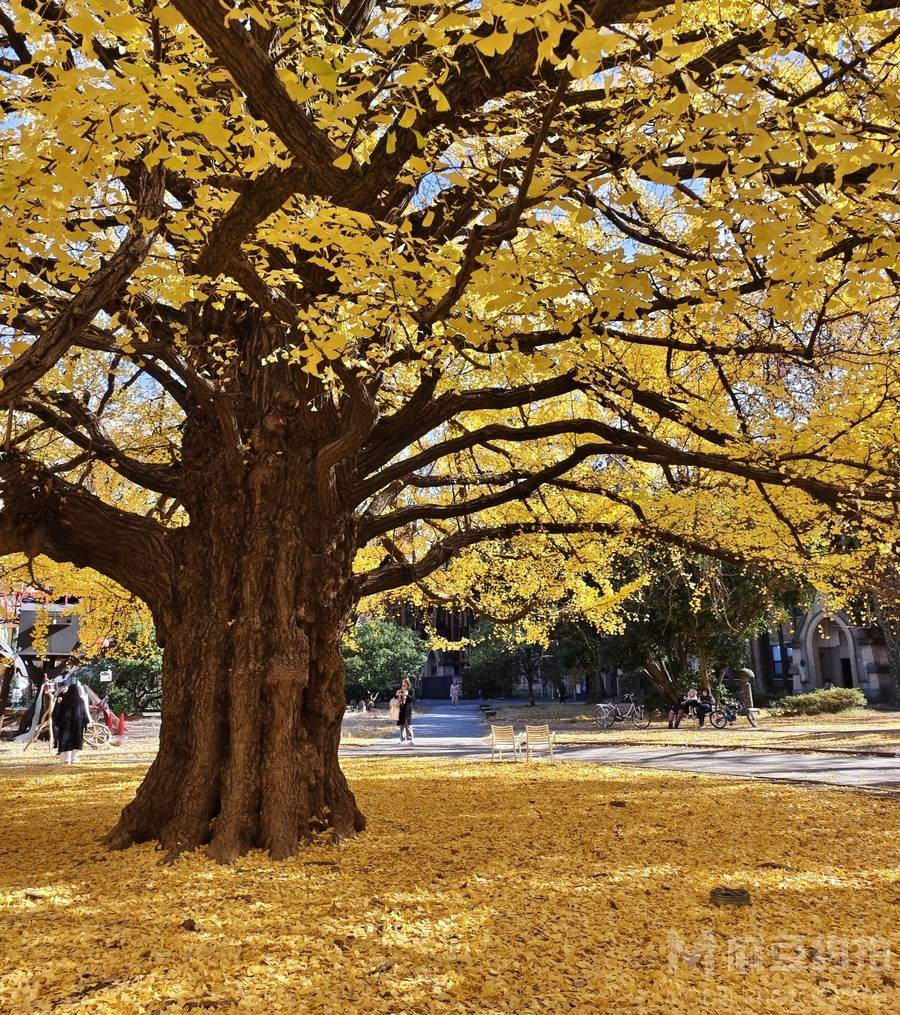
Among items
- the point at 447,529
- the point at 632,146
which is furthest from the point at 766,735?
the point at 632,146

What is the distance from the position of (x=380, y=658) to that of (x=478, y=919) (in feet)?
105

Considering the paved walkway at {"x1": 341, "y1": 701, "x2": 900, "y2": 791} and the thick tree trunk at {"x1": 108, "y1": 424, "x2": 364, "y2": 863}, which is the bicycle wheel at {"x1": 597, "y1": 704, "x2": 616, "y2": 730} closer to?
the paved walkway at {"x1": 341, "y1": 701, "x2": 900, "y2": 791}

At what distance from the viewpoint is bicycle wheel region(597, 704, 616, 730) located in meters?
24.4

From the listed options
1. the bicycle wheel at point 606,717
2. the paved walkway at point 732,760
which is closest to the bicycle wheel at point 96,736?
the paved walkway at point 732,760

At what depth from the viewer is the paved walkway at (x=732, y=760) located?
33.5 ft

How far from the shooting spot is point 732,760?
42.3 ft

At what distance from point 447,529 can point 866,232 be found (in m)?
9.10

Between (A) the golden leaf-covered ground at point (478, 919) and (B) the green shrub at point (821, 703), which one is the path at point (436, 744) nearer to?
(A) the golden leaf-covered ground at point (478, 919)

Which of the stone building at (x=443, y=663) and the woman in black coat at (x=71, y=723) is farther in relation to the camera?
the stone building at (x=443, y=663)

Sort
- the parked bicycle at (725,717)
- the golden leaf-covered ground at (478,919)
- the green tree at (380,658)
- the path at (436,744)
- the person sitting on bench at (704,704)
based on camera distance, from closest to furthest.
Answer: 1. the golden leaf-covered ground at (478,919)
2. the path at (436,744)
3. the parked bicycle at (725,717)
4. the person sitting on bench at (704,704)
5. the green tree at (380,658)

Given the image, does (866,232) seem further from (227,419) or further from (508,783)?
(508,783)

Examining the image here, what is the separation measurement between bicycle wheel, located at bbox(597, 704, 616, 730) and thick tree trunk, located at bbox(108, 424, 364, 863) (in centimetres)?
1932

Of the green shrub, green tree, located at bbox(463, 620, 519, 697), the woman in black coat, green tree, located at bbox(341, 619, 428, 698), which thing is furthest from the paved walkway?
green tree, located at bbox(463, 620, 519, 697)

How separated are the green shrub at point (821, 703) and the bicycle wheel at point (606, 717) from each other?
22.7 feet
